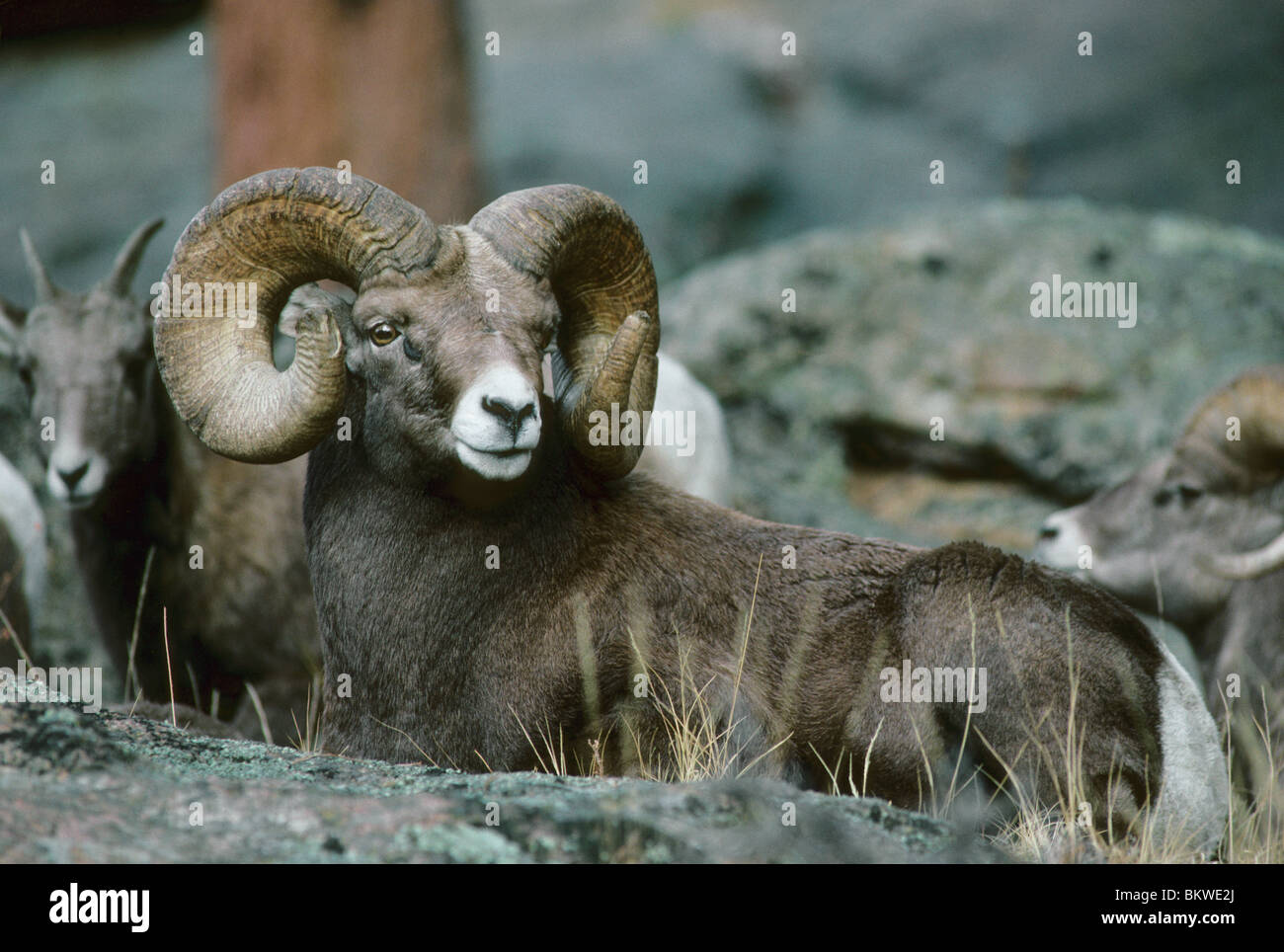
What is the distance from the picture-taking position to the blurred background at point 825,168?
36.1 feet

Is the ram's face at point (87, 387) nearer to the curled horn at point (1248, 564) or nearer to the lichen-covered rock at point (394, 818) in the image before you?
the lichen-covered rock at point (394, 818)

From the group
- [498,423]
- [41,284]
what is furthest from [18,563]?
[498,423]

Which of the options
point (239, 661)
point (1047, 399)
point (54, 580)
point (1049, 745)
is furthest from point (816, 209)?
point (1049, 745)

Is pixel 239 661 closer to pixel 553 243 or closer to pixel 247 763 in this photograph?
pixel 247 763

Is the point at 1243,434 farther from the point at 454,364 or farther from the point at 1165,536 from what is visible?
the point at 454,364

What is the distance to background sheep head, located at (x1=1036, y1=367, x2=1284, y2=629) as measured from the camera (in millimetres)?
7035

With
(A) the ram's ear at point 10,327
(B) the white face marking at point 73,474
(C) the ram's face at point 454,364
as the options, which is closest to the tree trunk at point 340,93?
(A) the ram's ear at point 10,327

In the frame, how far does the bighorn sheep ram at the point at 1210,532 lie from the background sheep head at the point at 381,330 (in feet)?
10.7

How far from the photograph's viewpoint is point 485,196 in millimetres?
13297

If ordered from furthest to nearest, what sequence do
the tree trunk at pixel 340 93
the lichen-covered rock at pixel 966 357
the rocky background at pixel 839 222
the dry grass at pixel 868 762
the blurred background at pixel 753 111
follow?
the blurred background at pixel 753 111, the tree trunk at pixel 340 93, the lichen-covered rock at pixel 966 357, the rocky background at pixel 839 222, the dry grass at pixel 868 762

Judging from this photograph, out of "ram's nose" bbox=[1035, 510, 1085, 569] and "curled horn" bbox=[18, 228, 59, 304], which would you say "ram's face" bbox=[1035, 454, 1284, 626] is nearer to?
"ram's nose" bbox=[1035, 510, 1085, 569]

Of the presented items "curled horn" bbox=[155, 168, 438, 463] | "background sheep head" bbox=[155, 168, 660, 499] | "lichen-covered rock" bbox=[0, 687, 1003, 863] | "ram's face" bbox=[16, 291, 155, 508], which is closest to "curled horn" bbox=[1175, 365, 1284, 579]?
"background sheep head" bbox=[155, 168, 660, 499]
